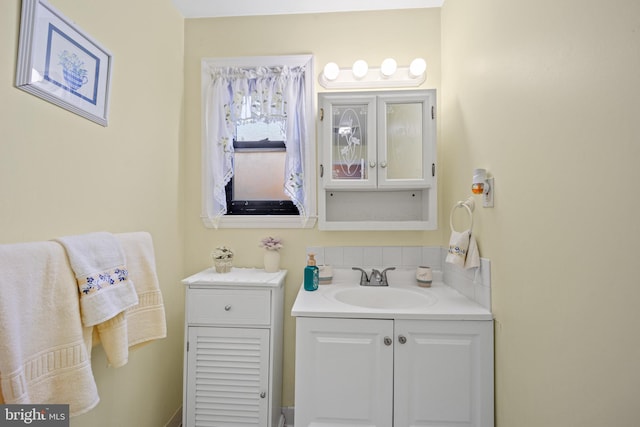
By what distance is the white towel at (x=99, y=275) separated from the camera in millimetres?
871

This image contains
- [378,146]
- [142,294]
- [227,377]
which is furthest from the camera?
[378,146]

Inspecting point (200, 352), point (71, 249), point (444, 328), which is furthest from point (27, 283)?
point (444, 328)

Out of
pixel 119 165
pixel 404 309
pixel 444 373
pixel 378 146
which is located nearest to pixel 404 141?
pixel 378 146

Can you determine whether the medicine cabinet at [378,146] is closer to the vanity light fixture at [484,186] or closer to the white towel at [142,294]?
the vanity light fixture at [484,186]

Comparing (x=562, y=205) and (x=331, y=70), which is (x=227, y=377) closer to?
(x=562, y=205)

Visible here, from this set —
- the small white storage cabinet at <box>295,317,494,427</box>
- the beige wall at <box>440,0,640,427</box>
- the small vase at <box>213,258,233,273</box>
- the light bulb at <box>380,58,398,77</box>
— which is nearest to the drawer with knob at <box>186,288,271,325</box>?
the small vase at <box>213,258,233,273</box>

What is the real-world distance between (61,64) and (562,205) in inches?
66.9

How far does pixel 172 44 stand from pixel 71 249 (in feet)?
4.71

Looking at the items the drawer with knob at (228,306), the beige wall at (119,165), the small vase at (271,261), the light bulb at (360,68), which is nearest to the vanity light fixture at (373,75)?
the light bulb at (360,68)

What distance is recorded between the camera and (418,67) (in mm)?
1662

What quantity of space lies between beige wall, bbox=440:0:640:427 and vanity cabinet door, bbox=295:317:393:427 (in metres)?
0.48

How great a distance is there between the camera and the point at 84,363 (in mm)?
847

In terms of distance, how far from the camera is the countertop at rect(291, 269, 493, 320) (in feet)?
3.89

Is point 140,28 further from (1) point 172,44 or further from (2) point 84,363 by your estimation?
(2) point 84,363
